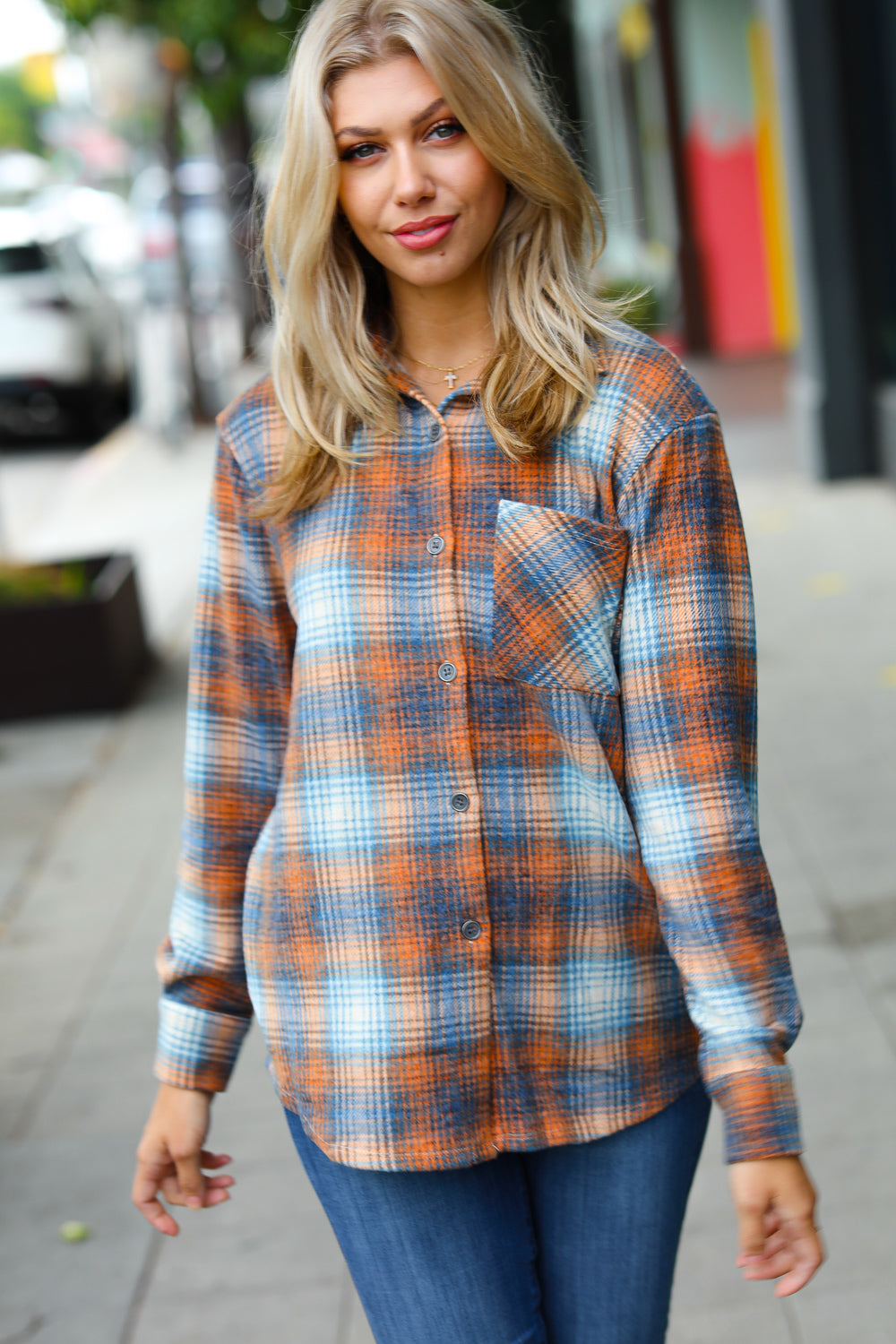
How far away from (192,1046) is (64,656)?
557 cm

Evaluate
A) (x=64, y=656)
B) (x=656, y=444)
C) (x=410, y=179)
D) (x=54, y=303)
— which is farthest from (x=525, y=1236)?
(x=54, y=303)

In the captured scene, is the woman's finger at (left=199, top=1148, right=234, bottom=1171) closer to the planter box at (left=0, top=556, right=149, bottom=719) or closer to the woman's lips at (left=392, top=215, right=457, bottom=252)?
the woman's lips at (left=392, top=215, right=457, bottom=252)

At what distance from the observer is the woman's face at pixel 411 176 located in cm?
167

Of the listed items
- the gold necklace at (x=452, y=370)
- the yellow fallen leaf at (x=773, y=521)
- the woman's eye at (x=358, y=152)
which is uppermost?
the woman's eye at (x=358, y=152)

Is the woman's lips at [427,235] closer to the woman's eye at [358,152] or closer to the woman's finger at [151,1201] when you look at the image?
the woman's eye at [358,152]

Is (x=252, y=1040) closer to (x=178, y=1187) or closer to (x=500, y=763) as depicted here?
(x=178, y=1187)

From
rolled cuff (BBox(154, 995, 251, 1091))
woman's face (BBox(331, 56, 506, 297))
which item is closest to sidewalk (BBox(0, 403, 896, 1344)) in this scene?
rolled cuff (BBox(154, 995, 251, 1091))

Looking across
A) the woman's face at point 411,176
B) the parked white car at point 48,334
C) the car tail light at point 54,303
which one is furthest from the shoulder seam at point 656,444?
the car tail light at point 54,303

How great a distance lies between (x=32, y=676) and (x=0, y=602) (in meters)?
0.37

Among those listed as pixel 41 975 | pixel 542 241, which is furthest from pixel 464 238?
pixel 41 975

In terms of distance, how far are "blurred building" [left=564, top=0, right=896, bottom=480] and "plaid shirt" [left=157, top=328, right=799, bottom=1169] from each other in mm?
671

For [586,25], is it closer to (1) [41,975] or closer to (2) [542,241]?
(1) [41,975]

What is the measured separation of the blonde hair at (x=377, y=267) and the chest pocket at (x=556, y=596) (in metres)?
0.09

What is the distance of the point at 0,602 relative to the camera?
7.25 metres
